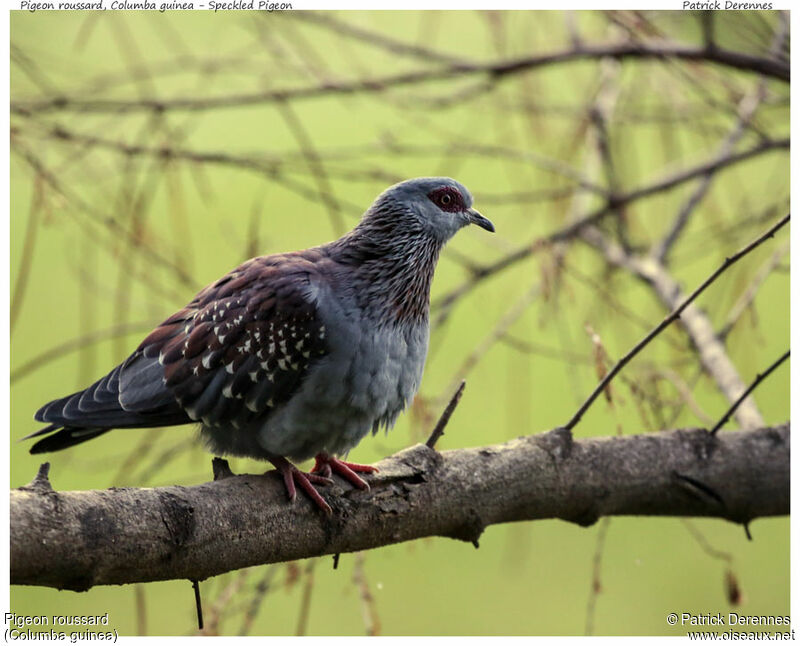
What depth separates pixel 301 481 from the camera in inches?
74.7

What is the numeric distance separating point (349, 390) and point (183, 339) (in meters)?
0.44

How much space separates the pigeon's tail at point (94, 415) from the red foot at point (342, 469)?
334mm

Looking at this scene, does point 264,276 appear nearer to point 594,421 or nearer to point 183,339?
point 183,339

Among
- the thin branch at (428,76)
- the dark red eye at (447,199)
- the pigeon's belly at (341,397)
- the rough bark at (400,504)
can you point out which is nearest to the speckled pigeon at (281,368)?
the pigeon's belly at (341,397)

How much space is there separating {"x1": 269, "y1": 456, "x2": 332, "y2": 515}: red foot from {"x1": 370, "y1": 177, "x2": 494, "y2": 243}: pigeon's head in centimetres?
71

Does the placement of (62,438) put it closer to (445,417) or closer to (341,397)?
(341,397)

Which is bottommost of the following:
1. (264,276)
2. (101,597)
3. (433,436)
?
(101,597)

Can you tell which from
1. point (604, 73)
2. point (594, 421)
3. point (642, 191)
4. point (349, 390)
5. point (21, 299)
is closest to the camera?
point (21, 299)

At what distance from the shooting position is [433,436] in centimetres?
201

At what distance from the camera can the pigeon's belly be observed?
201 cm

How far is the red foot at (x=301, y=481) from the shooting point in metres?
1.86

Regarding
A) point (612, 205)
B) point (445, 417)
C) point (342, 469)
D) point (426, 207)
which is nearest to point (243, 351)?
point (342, 469)

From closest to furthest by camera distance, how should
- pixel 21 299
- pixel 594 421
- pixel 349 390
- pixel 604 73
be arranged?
pixel 21 299, pixel 349 390, pixel 604 73, pixel 594 421

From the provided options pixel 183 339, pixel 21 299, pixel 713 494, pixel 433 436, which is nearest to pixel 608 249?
pixel 713 494
